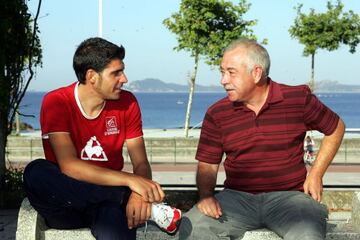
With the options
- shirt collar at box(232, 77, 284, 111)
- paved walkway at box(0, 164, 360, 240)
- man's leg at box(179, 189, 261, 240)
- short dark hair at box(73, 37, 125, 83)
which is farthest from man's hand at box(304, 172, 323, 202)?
paved walkway at box(0, 164, 360, 240)

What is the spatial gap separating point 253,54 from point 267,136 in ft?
1.64

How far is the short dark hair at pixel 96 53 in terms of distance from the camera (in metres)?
3.82

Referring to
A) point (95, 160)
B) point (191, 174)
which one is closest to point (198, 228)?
point (95, 160)

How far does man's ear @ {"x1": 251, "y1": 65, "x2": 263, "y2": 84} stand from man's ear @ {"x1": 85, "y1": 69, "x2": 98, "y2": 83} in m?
0.96

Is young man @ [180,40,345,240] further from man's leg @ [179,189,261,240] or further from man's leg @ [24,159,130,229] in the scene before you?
man's leg @ [24,159,130,229]

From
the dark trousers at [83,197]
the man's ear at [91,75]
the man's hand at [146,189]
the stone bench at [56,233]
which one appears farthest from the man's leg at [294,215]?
the man's ear at [91,75]

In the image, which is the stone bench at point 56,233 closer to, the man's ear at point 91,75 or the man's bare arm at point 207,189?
the man's bare arm at point 207,189

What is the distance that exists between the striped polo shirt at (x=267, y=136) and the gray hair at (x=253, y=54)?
17cm

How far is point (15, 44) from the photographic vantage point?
33.4ft

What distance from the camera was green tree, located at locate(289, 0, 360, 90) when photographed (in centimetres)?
2792

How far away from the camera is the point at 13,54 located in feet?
33.4

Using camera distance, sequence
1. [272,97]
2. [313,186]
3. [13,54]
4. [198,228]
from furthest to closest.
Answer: [13,54], [272,97], [313,186], [198,228]

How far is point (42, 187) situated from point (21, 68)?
6.96 metres

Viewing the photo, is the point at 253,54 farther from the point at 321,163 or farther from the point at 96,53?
the point at 96,53
